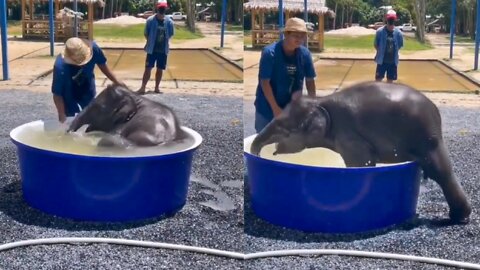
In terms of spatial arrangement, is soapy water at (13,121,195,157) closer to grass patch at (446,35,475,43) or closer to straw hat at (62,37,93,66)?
straw hat at (62,37,93,66)

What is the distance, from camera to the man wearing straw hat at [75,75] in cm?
385

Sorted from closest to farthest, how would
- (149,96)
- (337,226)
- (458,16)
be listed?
1. (337,226)
2. (458,16)
3. (149,96)

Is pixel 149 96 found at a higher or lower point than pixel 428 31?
lower

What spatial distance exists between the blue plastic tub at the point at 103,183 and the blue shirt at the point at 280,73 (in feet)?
2.72

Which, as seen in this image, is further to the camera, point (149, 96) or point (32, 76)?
point (32, 76)

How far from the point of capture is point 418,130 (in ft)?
11.8

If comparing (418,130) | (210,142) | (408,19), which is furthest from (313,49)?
(210,142)

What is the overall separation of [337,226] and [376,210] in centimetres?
21

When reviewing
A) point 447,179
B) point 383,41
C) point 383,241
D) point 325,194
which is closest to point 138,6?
point 383,41

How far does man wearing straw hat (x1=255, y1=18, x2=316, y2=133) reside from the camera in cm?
306

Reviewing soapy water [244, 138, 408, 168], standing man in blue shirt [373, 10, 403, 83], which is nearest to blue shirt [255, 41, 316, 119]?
soapy water [244, 138, 408, 168]

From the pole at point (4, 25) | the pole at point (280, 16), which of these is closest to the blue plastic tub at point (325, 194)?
the pole at point (280, 16)

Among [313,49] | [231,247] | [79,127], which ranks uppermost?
[313,49]

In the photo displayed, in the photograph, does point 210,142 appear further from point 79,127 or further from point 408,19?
point 408,19
